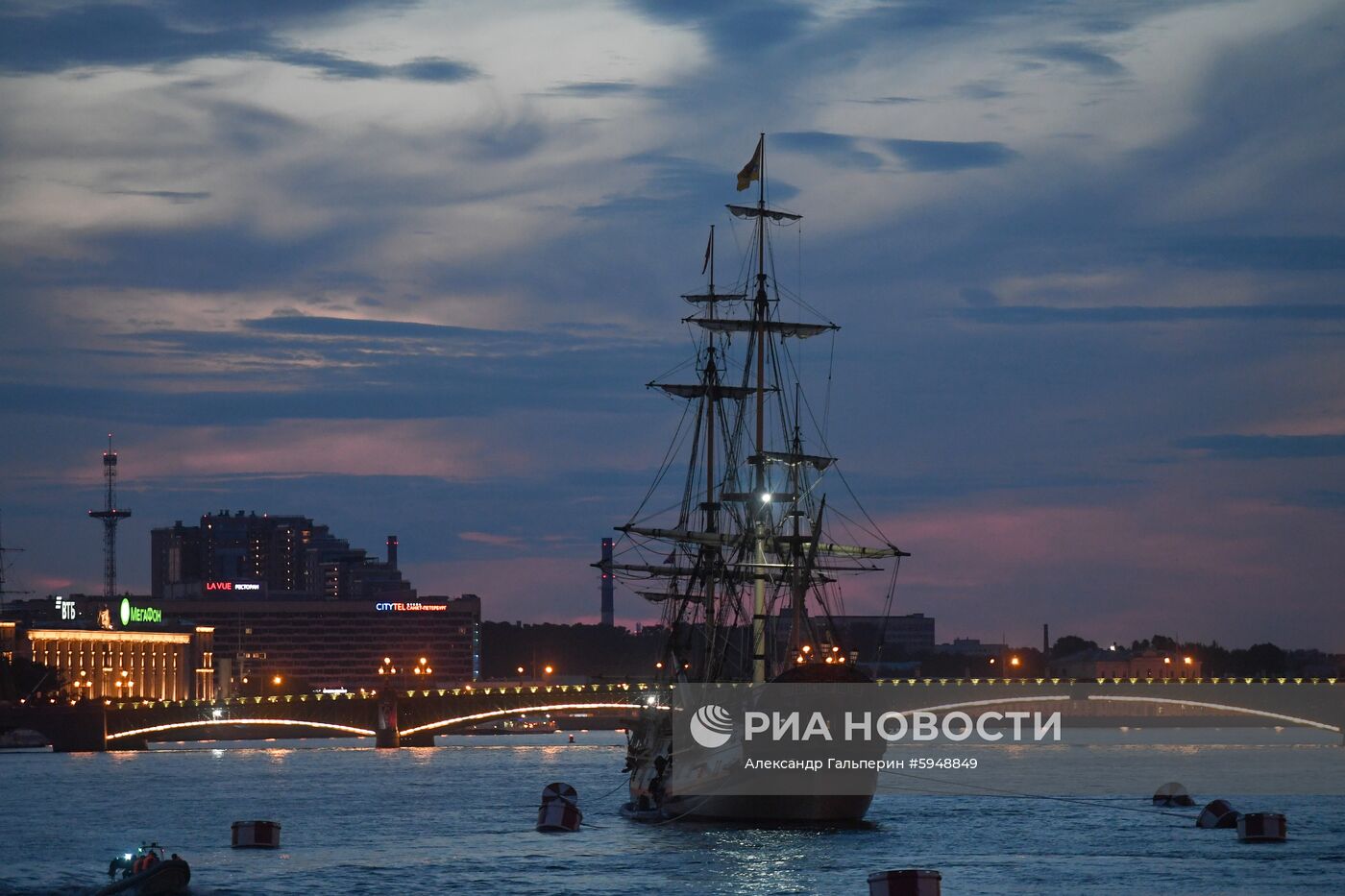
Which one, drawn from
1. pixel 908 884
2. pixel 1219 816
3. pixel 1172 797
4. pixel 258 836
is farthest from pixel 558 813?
pixel 908 884

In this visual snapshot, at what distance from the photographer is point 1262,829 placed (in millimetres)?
85688

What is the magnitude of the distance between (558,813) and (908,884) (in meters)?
43.9

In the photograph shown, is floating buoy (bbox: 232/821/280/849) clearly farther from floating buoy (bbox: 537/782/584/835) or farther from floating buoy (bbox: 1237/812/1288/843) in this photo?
floating buoy (bbox: 1237/812/1288/843)

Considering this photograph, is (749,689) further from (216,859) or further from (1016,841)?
(216,859)

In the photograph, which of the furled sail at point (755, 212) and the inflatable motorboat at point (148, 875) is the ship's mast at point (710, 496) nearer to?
the furled sail at point (755, 212)

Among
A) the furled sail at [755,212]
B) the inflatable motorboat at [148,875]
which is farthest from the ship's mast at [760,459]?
the inflatable motorboat at [148,875]

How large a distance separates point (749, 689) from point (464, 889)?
103 feet

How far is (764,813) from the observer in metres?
92.3

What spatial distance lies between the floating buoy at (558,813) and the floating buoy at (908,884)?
1680 inches

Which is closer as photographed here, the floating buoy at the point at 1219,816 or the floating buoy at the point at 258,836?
the floating buoy at the point at 258,836

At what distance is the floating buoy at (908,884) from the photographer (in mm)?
52750

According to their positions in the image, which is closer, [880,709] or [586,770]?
[880,709]

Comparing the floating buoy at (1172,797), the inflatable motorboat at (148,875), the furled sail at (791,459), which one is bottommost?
the floating buoy at (1172,797)

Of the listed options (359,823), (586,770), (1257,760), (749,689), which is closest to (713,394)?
(749,689)
